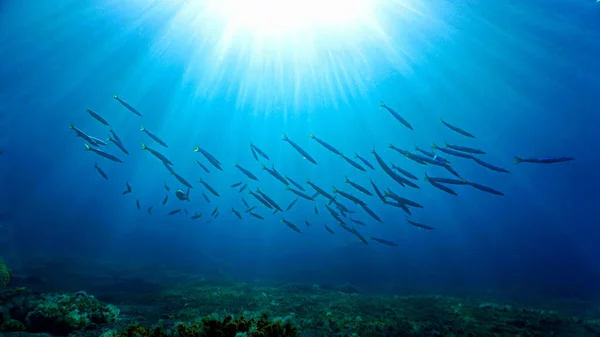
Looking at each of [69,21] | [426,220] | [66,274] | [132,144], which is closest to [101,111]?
[132,144]

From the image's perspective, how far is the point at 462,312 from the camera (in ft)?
27.5

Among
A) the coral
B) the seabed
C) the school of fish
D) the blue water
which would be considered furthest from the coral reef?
the blue water

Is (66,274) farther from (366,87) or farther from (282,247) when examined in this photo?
(366,87)

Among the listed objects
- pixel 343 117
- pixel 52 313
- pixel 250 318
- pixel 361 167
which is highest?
pixel 343 117

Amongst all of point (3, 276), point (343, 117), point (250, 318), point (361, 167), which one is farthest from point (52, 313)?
point (343, 117)

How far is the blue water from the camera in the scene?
25.2 m

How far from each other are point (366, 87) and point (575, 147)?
33.3 meters

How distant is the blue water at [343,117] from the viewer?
25.2m

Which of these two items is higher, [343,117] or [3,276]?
[343,117]

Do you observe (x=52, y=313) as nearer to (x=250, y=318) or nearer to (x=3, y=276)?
(x=250, y=318)

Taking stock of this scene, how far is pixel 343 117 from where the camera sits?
4550 cm

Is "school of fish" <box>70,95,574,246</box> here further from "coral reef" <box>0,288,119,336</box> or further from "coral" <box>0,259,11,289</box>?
"coral reef" <box>0,288,119,336</box>

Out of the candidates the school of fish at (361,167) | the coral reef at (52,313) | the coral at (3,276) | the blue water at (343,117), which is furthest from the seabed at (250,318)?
the blue water at (343,117)

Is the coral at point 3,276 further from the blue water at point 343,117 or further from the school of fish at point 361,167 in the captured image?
the blue water at point 343,117
